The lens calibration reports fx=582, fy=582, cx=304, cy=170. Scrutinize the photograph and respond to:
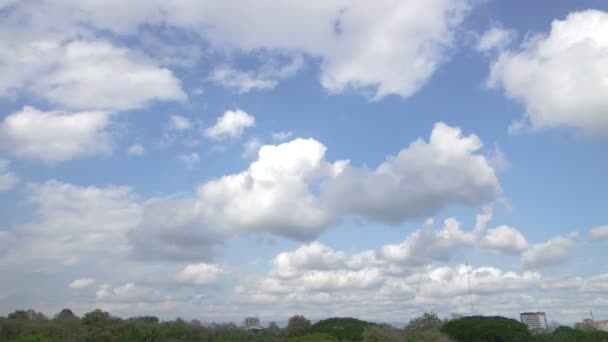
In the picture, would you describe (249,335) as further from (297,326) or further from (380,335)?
(380,335)

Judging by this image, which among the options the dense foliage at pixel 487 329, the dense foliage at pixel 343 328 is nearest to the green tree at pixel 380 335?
the dense foliage at pixel 343 328

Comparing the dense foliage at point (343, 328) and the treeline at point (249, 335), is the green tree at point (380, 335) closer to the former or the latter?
the treeline at point (249, 335)

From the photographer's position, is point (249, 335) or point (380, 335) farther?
point (249, 335)

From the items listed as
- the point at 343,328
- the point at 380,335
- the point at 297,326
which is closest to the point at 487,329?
the point at 380,335

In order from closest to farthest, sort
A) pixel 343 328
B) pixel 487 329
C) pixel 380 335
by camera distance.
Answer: pixel 380 335
pixel 487 329
pixel 343 328

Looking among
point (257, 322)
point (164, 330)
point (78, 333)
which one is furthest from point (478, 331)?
point (257, 322)

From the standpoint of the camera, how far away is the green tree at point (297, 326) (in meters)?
116

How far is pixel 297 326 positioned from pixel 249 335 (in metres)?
10.8

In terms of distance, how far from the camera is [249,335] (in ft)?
372

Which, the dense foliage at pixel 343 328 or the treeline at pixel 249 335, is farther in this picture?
the dense foliage at pixel 343 328

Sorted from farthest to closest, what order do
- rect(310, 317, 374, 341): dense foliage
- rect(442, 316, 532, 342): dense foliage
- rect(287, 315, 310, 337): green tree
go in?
rect(287, 315, 310, 337): green tree, rect(310, 317, 374, 341): dense foliage, rect(442, 316, 532, 342): dense foliage

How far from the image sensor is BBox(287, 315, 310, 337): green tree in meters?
116

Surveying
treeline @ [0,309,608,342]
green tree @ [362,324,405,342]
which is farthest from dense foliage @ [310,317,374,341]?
green tree @ [362,324,405,342]

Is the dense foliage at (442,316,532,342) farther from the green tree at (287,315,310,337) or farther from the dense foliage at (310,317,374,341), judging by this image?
the green tree at (287,315,310,337)
